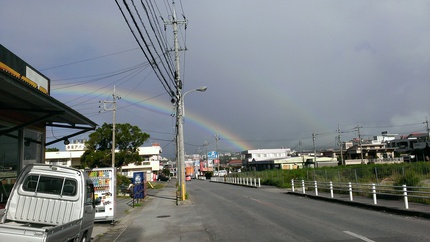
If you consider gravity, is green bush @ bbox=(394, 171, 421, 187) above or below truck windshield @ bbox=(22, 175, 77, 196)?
below

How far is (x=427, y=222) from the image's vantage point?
11.7 m

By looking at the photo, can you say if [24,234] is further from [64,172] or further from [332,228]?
[332,228]

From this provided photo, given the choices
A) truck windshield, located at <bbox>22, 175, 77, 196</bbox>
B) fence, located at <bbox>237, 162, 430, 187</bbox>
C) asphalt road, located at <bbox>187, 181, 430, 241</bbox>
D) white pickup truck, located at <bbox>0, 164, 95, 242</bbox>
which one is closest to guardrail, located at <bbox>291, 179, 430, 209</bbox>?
fence, located at <bbox>237, 162, 430, 187</bbox>

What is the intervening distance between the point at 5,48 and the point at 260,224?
10278 millimetres

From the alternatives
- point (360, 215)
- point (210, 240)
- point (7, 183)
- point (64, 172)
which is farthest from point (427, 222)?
point (7, 183)

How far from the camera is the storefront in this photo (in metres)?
9.53

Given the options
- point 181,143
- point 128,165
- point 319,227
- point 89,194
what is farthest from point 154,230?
point 128,165

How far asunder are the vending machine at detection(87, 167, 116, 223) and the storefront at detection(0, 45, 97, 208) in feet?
6.56

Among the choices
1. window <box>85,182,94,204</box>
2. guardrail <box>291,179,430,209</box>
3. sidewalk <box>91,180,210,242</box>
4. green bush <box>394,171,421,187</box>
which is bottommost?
sidewalk <box>91,180,210,242</box>

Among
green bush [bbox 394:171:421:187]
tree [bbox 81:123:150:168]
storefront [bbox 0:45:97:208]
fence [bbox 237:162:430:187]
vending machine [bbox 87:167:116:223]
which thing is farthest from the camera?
tree [bbox 81:123:150:168]

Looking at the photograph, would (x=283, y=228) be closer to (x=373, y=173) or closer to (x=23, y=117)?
(x=23, y=117)

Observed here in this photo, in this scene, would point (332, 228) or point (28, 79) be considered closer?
point (332, 228)

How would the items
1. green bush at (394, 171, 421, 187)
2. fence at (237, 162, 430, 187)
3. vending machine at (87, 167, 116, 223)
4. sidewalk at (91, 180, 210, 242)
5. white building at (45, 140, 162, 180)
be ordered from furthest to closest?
1. white building at (45, 140, 162, 180)
2. fence at (237, 162, 430, 187)
3. green bush at (394, 171, 421, 187)
4. vending machine at (87, 167, 116, 223)
5. sidewalk at (91, 180, 210, 242)

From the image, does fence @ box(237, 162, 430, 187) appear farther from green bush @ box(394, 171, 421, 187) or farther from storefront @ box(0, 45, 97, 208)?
storefront @ box(0, 45, 97, 208)
